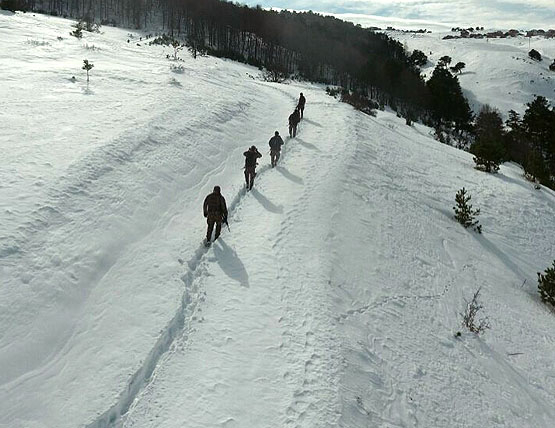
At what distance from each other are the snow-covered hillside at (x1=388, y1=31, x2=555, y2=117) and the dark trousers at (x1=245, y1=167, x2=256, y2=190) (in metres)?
60.2

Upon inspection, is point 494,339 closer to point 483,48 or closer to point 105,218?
point 105,218

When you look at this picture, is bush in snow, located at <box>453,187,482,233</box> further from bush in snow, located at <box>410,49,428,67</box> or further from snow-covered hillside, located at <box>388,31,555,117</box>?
bush in snow, located at <box>410,49,428,67</box>

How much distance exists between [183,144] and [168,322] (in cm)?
943

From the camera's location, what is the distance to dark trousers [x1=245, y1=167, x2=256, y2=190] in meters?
12.6

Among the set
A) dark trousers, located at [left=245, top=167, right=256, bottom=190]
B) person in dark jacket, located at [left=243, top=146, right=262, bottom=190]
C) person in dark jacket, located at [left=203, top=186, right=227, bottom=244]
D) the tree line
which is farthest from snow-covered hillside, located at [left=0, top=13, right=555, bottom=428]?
the tree line

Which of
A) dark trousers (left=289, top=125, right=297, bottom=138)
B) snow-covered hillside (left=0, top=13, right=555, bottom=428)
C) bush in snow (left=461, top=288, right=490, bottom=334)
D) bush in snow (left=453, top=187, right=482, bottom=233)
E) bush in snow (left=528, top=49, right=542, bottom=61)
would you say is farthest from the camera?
bush in snow (left=528, top=49, right=542, bottom=61)

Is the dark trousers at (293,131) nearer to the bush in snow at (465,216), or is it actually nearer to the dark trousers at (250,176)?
the dark trousers at (250,176)

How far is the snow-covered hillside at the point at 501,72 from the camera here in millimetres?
66688

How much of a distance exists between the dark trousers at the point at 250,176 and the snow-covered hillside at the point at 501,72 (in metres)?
60.2

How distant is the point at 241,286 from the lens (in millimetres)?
8086

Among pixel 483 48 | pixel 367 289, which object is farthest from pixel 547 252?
pixel 483 48

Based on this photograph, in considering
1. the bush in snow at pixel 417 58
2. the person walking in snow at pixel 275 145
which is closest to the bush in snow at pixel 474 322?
the person walking in snow at pixel 275 145

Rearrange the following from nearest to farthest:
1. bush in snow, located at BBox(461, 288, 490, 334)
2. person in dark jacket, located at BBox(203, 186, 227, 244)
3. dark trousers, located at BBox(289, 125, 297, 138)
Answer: bush in snow, located at BBox(461, 288, 490, 334)
person in dark jacket, located at BBox(203, 186, 227, 244)
dark trousers, located at BBox(289, 125, 297, 138)

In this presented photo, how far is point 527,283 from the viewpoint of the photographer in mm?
11672
